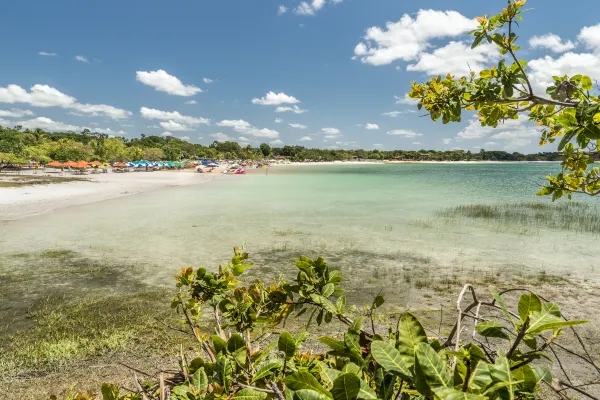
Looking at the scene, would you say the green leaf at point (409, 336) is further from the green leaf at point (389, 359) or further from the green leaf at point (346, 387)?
the green leaf at point (346, 387)

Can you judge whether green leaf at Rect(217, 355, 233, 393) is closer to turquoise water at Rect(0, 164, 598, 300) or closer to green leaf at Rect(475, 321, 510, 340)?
green leaf at Rect(475, 321, 510, 340)

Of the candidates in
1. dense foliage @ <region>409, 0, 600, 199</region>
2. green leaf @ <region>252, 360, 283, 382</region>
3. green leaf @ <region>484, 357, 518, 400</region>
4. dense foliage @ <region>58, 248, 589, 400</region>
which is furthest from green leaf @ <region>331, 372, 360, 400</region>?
dense foliage @ <region>409, 0, 600, 199</region>

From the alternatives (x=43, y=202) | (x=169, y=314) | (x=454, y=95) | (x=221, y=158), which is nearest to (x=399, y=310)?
(x=169, y=314)

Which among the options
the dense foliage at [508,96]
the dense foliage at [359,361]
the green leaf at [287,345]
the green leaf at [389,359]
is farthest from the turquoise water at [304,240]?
the green leaf at [389,359]

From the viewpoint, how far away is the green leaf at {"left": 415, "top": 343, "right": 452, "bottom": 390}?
2.27ft

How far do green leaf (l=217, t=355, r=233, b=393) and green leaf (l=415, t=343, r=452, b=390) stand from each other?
632mm

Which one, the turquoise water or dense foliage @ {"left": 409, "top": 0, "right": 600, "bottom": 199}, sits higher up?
dense foliage @ {"left": 409, "top": 0, "right": 600, "bottom": 199}

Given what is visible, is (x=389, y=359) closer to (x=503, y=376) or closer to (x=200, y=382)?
(x=503, y=376)

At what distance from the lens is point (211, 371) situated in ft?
4.12

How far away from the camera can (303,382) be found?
74 centimetres

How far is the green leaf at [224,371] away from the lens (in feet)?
3.47

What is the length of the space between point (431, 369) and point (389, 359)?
4.5 inches

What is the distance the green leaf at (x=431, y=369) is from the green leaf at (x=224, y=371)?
63 cm

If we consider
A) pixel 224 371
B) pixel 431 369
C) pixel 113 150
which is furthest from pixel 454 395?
pixel 113 150
